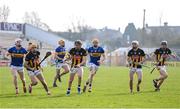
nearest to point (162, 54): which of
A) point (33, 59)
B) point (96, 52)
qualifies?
point (96, 52)

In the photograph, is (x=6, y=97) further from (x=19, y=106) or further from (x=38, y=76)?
(x=19, y=106)

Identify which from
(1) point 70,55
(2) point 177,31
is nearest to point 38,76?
(1) point 70,55

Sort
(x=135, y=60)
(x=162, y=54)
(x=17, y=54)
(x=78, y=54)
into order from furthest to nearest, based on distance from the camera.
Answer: (x=162, y=54) → (x=135, y=60) → (x=78, y=54) → (x=17, y=54)

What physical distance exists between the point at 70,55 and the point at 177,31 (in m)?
115

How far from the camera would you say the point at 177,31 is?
5231 inches

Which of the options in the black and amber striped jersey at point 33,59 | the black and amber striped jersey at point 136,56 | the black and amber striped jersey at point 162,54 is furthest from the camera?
the black and amber striped jersey at point 162,54

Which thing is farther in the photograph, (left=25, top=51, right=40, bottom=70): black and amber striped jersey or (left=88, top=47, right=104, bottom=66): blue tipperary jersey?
(left=88, top=47, right=104, bottom=66): blue tipperary jersey

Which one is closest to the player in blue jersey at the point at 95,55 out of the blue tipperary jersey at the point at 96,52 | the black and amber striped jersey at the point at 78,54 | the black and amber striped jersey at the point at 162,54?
the blue tipperary jersey at the point at 96,52

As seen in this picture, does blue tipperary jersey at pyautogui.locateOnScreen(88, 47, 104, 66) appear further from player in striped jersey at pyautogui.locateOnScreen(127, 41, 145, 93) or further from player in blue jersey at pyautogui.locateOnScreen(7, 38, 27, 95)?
player in blue jersey at pyautogui.locateOnScreen(7, 38, 27, 95)

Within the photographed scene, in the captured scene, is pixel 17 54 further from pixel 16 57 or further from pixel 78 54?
pixel 78 54

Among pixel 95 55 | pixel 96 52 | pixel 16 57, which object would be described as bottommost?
pixel 16 57

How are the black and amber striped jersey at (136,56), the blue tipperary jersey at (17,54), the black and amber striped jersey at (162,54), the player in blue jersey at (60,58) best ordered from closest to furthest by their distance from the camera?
the blue tipperary jersey at (17,54), the black and amber striped jersey at (136,56), the black and amber striped jersey at (162,54), the player in blue jersey at (60,58)

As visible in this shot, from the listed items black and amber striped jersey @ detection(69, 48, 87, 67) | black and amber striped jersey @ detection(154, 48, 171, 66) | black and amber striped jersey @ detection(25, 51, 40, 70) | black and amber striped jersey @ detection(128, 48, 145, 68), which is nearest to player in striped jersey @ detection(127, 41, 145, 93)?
black and amber striped jersey @ detection(128, 48, 145, 68)

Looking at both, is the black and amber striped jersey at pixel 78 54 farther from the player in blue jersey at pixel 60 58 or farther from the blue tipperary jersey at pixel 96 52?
the player in blue jersey at pixel 60 58
